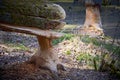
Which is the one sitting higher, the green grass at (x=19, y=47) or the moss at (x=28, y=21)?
the moss at (x=28, y=21)

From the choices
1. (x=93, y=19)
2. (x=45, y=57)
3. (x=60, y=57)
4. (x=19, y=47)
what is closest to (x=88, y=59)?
(x=60, y=57)

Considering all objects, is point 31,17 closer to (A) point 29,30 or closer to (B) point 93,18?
(A) point 29,30

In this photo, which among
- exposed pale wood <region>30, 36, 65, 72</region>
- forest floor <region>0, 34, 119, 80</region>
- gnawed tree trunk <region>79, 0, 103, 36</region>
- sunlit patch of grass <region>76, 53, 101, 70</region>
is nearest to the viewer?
forest floor <region>0, 34, 119, 80</region>

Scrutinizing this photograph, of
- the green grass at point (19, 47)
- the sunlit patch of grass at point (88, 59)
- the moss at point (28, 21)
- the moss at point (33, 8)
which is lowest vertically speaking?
the sunlit patch of grass at point (88, 59)

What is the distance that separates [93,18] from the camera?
1044cm

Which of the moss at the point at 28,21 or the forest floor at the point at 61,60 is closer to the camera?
the moss at the point at 28,21

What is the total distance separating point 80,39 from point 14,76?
3965mm

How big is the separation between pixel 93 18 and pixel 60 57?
120 inches

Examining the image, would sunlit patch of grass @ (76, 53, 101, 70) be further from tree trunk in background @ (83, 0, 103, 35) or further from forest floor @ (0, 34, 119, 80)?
tree trunk in background @ (83, 0, 103, 35)

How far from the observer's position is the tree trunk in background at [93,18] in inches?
404

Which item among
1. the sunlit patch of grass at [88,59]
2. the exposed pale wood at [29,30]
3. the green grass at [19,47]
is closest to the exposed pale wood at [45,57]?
the exposed pale wood at [29,30]

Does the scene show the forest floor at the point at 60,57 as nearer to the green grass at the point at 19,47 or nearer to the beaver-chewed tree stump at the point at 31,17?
the green grass at the point at 19,47

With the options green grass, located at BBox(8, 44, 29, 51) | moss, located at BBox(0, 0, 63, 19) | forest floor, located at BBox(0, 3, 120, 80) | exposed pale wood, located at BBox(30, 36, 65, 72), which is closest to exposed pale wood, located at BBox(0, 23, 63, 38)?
moss, located at BBox(0, 0, 63, 19)

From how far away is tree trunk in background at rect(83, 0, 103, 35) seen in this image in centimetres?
1026
